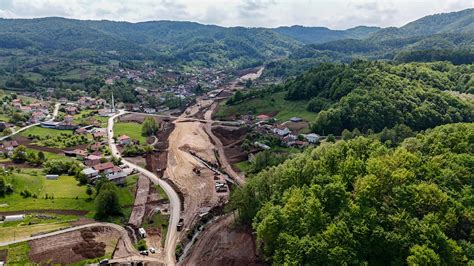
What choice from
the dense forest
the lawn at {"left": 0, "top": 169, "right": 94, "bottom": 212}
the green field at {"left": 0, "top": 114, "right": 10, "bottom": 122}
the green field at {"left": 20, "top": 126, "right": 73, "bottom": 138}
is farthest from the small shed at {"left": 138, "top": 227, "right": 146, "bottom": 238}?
the green field at {"left": 0, "top": 114, "right": 10, "bottom": 122}

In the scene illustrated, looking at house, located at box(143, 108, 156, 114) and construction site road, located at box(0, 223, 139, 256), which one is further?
house, located at box(143, 108, 156, 114)

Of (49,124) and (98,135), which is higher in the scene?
(49,124)

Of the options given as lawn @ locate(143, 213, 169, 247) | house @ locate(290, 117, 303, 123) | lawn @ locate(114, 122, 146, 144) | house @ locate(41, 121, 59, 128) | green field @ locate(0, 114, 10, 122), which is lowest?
lawn @ locate(143, 213, 169, 247)

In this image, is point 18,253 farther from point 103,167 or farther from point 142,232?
point 103,167

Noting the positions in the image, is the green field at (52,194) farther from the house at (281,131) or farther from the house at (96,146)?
the house at (281,131)

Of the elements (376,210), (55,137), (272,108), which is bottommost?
(55,137)

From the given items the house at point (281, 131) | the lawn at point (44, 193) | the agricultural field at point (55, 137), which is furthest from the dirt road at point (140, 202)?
the house at point (281, 131)

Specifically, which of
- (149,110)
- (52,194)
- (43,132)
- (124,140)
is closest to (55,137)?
(43,132)

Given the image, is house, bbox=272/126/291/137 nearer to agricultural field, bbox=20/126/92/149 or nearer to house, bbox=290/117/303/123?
house, bbox=290/117/303/123
